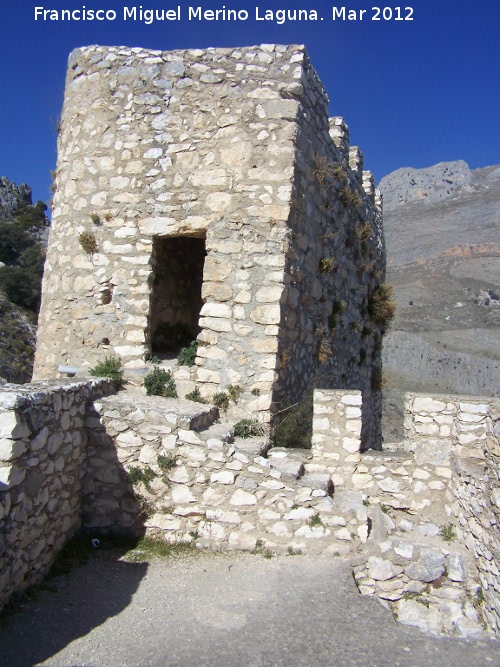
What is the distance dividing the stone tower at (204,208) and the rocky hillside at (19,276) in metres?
12.3

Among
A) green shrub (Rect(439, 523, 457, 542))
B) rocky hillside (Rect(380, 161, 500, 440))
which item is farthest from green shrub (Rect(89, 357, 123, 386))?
rocky hillside (Rect(380, 161, 500, 440))

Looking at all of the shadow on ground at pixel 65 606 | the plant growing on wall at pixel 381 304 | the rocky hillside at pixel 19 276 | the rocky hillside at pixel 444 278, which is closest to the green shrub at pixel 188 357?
the shadow on ground at pixel 65 606

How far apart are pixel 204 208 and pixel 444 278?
44.3 meters

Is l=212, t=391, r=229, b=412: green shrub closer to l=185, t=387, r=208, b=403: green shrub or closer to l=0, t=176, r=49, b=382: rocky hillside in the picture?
l=185, t=387, r=208, b=403: green shrub

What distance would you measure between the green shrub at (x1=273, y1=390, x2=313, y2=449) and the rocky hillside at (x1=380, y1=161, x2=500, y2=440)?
12.1m

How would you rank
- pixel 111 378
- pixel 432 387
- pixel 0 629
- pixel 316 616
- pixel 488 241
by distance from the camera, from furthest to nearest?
pixel 488 241 → pixel 432 387 → pixel 111 378 → pixel 316 616 → pixel 0 629

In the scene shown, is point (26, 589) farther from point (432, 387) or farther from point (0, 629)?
point (432, 387)

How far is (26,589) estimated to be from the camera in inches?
182

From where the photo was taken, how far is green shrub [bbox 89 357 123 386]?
22.8 ft

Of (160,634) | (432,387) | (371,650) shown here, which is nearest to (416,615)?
(371,650)

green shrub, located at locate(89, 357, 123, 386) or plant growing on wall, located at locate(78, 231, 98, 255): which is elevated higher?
plant growing on wall, located at locate(78, 231, 98, 255)

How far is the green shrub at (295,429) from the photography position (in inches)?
269

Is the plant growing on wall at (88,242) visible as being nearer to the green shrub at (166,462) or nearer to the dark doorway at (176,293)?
the dark doorway at (176,293)

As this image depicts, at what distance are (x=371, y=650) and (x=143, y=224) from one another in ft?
17.9
